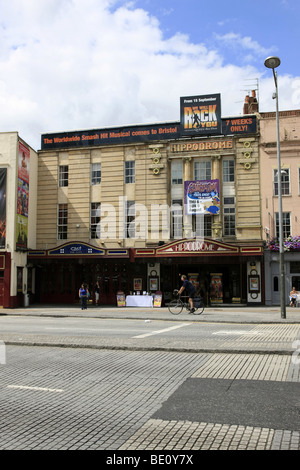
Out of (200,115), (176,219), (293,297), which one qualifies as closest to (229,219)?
(176,219)

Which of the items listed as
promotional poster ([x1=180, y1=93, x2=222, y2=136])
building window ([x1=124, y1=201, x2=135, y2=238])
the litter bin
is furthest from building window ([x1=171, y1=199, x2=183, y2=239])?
the litter bin

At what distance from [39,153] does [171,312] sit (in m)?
19.6

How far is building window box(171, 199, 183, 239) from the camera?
106 feet

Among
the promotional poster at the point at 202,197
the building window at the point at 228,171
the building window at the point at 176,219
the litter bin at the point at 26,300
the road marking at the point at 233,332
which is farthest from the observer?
the building window at the point at 176,219

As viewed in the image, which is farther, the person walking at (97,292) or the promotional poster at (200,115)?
the promotional poster at (200,115)

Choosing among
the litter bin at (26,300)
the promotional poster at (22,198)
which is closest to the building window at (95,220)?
the promotional poster at (22,198)

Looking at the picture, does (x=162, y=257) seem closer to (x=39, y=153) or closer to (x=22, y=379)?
(x=39, y=153)

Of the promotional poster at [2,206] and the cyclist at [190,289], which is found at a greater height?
the promotional poster at [2,206]

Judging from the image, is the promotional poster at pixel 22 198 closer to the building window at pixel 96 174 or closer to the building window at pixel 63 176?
the building window at pixel 63 176

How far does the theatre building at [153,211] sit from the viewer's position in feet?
102

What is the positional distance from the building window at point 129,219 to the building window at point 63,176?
562 cm

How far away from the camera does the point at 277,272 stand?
30641 mm

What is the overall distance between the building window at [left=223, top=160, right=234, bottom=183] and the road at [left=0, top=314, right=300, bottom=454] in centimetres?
2049

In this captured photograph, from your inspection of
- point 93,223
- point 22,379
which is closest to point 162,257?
point 93,223
